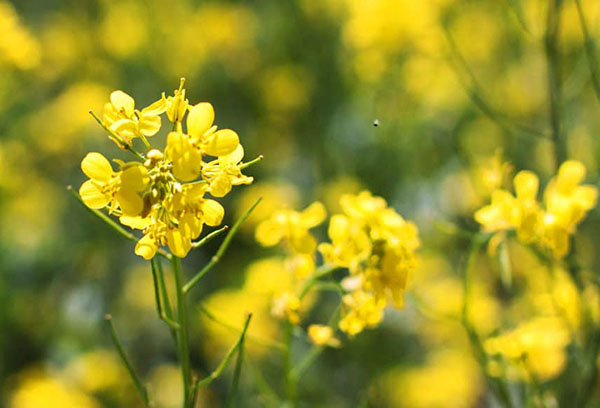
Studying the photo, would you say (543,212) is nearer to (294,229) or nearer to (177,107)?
(294,229)

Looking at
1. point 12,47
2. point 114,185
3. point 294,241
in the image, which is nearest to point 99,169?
point 114,185

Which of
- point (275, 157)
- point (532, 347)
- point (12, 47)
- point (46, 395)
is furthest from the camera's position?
point (275, 157)

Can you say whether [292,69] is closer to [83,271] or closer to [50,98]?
[50,98]

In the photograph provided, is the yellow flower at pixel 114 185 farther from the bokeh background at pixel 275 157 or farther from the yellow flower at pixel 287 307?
the bokeh background at pixel 275 157

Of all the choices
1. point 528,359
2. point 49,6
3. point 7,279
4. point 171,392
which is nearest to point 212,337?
point 171,392

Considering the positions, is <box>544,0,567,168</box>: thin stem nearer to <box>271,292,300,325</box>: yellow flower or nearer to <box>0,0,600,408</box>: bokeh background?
<box>0,0,600,408</box>: bokeh background
